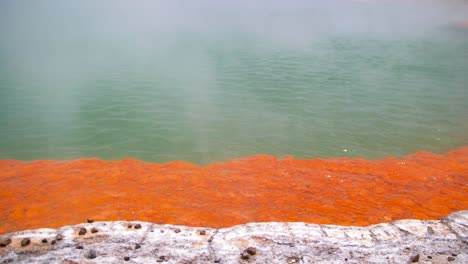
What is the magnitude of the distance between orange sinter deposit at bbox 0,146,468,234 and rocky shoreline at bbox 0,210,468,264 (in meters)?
0.69

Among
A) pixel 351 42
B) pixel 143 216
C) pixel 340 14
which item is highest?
pixel 340 14

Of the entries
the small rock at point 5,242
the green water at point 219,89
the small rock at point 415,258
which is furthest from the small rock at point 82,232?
the small rock at point 415,258

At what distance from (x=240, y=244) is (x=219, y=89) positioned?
7620 mm

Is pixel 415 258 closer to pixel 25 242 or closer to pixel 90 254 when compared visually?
pixel 90 254

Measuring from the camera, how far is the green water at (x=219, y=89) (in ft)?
25.0

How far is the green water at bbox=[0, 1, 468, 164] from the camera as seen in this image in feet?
25.0

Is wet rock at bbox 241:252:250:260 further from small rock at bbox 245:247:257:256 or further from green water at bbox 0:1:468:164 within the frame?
green water at bbox 0:1:468:164

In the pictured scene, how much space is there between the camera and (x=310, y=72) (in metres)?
13.2

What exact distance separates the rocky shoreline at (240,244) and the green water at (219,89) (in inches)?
115

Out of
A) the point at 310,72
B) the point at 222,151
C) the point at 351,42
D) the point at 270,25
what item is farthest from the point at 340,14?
the point at 222,151

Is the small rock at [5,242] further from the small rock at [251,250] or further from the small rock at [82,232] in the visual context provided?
the small rock at [251,250]

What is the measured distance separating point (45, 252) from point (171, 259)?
1163 mm

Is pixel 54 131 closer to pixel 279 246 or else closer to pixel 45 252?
pixel 45 252

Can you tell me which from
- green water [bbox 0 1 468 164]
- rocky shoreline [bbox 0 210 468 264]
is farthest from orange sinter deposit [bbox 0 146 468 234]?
rocky shoreline [bbox 0 210 468 264]
